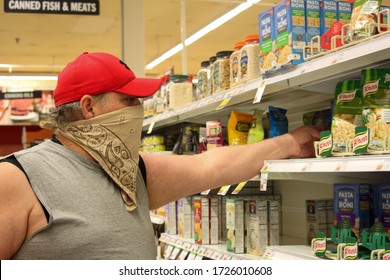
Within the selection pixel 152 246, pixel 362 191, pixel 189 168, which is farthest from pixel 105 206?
pixel 362 191

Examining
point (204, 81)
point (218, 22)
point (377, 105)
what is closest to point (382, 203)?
point (377, 105)

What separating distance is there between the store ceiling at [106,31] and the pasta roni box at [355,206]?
683 cm

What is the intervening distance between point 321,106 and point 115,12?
7.72 metres

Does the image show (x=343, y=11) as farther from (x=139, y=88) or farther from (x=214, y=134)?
(x=214, y=134)

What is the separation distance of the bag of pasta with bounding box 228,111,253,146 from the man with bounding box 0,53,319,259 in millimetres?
780

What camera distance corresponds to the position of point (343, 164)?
6.49 ft

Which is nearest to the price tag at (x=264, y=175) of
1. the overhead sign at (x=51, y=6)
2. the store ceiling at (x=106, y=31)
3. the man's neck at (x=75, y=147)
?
the man's neck at (x=75, y=147)

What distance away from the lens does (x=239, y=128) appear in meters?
3.12

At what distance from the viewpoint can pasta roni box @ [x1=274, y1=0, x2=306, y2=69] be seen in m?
2.36

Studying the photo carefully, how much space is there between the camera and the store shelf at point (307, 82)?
75.2 inches

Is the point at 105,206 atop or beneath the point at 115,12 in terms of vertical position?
beneath

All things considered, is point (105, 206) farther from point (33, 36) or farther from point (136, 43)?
point (33, 36)

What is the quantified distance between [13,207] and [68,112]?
424mm

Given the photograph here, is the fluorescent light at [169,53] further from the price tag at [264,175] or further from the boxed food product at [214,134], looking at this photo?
the price tag at [264,175]
